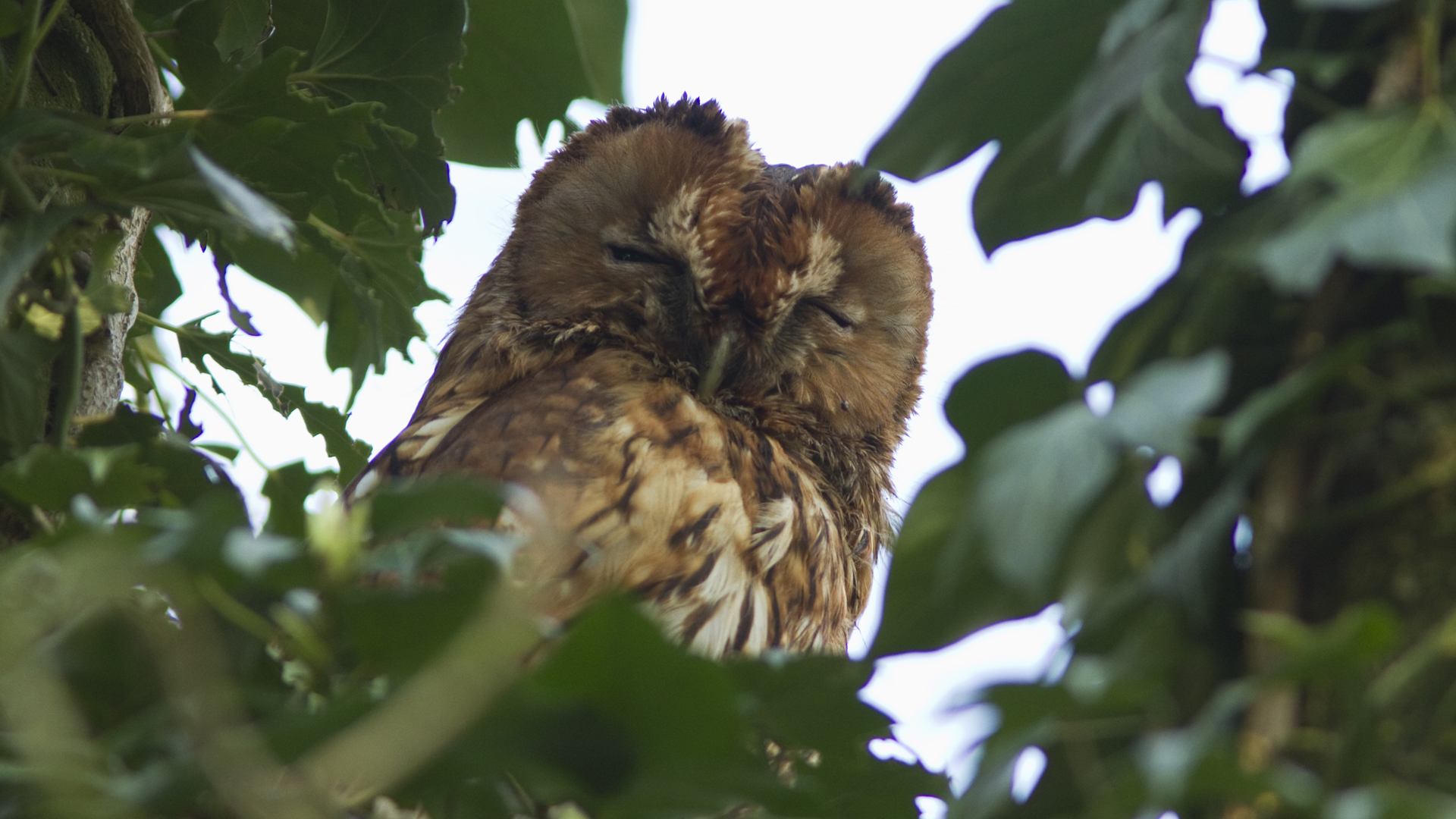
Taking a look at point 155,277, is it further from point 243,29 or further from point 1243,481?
point 1243,481

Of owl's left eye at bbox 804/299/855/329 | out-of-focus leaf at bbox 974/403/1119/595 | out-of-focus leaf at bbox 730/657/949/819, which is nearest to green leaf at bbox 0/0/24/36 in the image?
out-of-focus leaf at bbox 730/657/949/819

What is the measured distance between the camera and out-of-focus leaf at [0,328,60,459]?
1.18 m

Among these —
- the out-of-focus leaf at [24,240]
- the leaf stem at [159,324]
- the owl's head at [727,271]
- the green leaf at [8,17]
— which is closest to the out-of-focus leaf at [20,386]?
the out-of-focus leaf at [24,240]

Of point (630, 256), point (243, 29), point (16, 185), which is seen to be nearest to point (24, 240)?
point (16, 185)

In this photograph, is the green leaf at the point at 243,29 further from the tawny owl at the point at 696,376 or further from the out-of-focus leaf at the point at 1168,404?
the out-of-focus leaf at the point at 1168,404

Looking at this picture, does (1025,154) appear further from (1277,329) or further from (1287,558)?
(1287,558)

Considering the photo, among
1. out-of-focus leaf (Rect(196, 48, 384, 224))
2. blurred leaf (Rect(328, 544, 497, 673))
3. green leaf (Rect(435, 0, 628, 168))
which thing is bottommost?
blurred leaf (Rect(328, 544, 497, 673))

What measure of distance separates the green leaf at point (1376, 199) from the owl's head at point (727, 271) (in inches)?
65.8

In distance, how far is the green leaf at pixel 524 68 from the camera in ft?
6.39

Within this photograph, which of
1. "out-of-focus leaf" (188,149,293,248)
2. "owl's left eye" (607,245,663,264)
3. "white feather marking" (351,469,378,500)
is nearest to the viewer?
"out-of-focus leaf" (188,149,293,248)

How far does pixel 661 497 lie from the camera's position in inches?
77.1

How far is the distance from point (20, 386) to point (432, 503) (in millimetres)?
662

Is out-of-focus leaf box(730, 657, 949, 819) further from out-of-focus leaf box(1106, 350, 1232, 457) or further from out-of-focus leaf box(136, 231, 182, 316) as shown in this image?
out-of-focus leaf box(136, 231, 182, 316)

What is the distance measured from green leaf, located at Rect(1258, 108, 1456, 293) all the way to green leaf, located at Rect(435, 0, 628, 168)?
1.45 m
